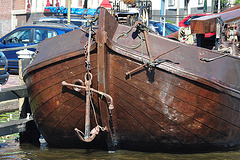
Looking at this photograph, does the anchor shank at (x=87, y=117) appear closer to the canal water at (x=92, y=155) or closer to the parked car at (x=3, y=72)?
the canal water at (x=92, y=155)

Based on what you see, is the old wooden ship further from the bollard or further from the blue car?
the blue car

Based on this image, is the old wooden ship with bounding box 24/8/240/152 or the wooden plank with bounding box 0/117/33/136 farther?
the wooden plank with bounding box 0/117/33/136

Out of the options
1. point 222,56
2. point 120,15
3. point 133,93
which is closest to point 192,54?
point 222,56

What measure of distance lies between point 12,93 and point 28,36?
818cm

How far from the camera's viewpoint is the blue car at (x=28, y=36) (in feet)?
48.9

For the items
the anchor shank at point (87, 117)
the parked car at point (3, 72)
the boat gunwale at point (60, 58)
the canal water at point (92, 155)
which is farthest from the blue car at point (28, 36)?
the anchor shank at point (87, 117)

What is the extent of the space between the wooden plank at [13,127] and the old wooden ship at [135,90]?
→ 61 cm

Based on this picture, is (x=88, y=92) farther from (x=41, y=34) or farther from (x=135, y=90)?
(x=41, y=34)

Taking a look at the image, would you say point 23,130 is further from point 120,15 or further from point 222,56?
point 222,56

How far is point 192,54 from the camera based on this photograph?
634cm

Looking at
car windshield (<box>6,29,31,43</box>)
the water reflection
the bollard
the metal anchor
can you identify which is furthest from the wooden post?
car windshield (<box>6,29,31,43</box>)

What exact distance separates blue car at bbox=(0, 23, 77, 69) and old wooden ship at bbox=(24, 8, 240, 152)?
26.9 ft

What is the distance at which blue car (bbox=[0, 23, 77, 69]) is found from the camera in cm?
1490

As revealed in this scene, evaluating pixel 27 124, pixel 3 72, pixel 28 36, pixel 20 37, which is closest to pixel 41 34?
pixel 28 36
